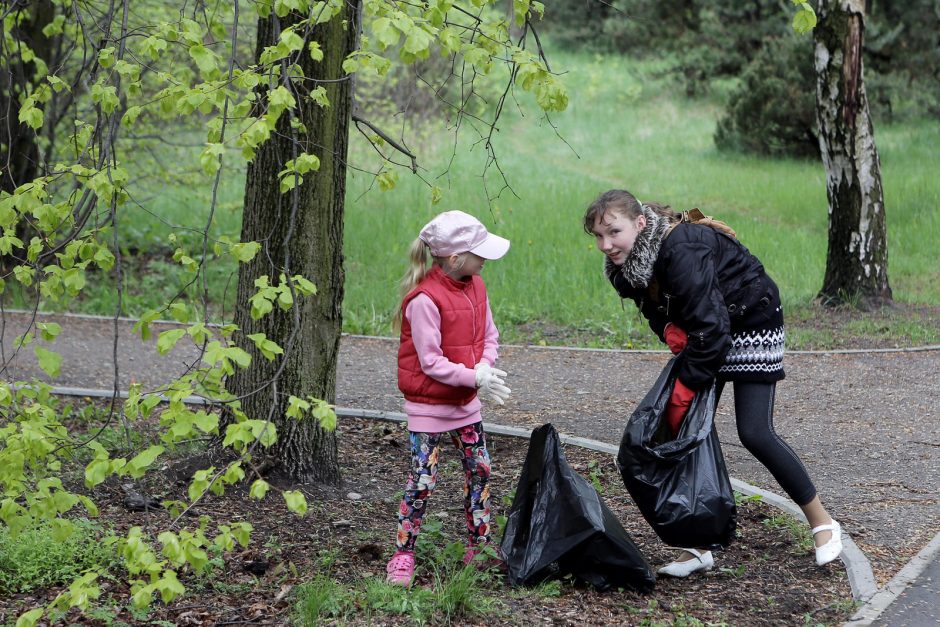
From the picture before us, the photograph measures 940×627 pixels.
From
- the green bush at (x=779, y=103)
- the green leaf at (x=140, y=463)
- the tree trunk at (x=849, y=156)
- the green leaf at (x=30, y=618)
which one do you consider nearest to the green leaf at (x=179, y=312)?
the green leaf at (x=140, y=463)

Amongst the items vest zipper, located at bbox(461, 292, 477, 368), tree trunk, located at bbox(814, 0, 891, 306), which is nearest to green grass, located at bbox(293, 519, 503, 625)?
vest zipper, located at bbox(461, 292, 477, 368)

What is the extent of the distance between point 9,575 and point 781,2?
18.4 metres

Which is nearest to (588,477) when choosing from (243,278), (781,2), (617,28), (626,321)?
(243,278)

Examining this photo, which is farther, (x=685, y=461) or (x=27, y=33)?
(x=27, y=33)

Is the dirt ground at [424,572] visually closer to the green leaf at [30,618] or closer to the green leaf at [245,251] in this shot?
the green leaf at [30,618]

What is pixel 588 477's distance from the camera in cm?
529

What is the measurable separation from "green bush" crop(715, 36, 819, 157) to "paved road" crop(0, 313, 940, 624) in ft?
33.8

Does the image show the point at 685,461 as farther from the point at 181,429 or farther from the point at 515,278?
the point at 515,278

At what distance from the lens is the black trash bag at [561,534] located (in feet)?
12.5

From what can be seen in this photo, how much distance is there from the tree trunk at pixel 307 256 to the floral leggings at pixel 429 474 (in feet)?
3.51

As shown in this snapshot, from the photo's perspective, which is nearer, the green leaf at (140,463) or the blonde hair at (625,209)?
the green leaf at (140,463)

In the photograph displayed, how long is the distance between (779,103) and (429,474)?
605 inches

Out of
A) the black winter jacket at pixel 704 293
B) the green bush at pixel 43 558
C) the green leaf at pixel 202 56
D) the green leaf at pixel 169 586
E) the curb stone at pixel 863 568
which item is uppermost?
the green leaf at pixel 202 56

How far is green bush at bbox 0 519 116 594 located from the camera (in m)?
3.86
